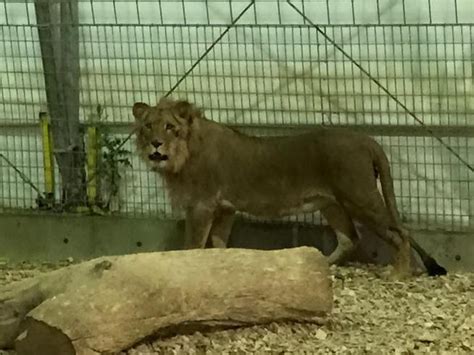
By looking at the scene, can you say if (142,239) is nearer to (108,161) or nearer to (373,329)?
(108,161)

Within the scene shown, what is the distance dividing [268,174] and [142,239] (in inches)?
48.5

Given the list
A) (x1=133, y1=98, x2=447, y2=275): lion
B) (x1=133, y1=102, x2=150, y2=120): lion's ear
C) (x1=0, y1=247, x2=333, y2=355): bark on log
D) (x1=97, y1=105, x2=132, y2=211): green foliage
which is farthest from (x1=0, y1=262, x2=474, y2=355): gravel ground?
(x1=97, y1=105, x2=132, y2=211): green foliage

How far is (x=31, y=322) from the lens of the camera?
16.1 feet

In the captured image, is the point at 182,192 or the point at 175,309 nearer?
the point at 175,309

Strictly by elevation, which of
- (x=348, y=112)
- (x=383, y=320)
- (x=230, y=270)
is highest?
(x=348, y=112)

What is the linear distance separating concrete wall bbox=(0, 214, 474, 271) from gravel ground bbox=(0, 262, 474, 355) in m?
0.48

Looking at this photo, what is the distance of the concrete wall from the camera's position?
7.27 metres

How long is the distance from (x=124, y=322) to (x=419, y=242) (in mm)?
2900

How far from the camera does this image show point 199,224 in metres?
7.16

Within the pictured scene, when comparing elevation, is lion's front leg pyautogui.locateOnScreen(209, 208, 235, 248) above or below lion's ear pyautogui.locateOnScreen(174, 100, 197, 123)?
below

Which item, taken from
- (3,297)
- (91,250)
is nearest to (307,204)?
(91,250)

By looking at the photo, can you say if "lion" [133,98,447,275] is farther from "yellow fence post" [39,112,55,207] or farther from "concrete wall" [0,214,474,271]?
"yellow fence post" [39,112,55,207]

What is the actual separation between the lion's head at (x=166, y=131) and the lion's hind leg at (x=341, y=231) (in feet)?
3.31

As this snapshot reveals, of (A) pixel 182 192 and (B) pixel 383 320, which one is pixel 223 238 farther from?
(B) pixel 383 320
